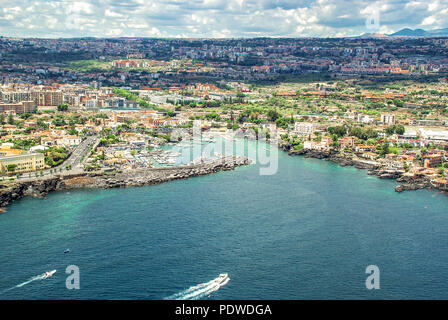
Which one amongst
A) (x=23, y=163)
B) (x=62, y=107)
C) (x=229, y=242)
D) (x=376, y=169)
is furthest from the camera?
(x=62, y=107)

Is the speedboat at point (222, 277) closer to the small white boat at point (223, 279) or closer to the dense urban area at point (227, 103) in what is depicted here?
the small white boat at point (223, 279)

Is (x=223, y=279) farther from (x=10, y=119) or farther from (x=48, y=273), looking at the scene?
(x=10, y=119)

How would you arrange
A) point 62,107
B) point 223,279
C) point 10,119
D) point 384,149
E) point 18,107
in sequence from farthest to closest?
point 62,107 → point 18,107 → point 10,119 → point 384,149 → point 223,279

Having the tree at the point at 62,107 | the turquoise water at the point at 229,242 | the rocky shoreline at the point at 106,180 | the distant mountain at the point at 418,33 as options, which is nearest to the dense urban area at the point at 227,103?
the tree at the point at 62,107

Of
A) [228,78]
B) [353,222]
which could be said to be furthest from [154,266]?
[228,78]

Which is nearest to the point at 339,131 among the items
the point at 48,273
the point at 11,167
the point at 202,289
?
the point at 11,167

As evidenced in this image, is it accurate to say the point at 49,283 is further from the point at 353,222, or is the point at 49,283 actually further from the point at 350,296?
the point at 353,222
